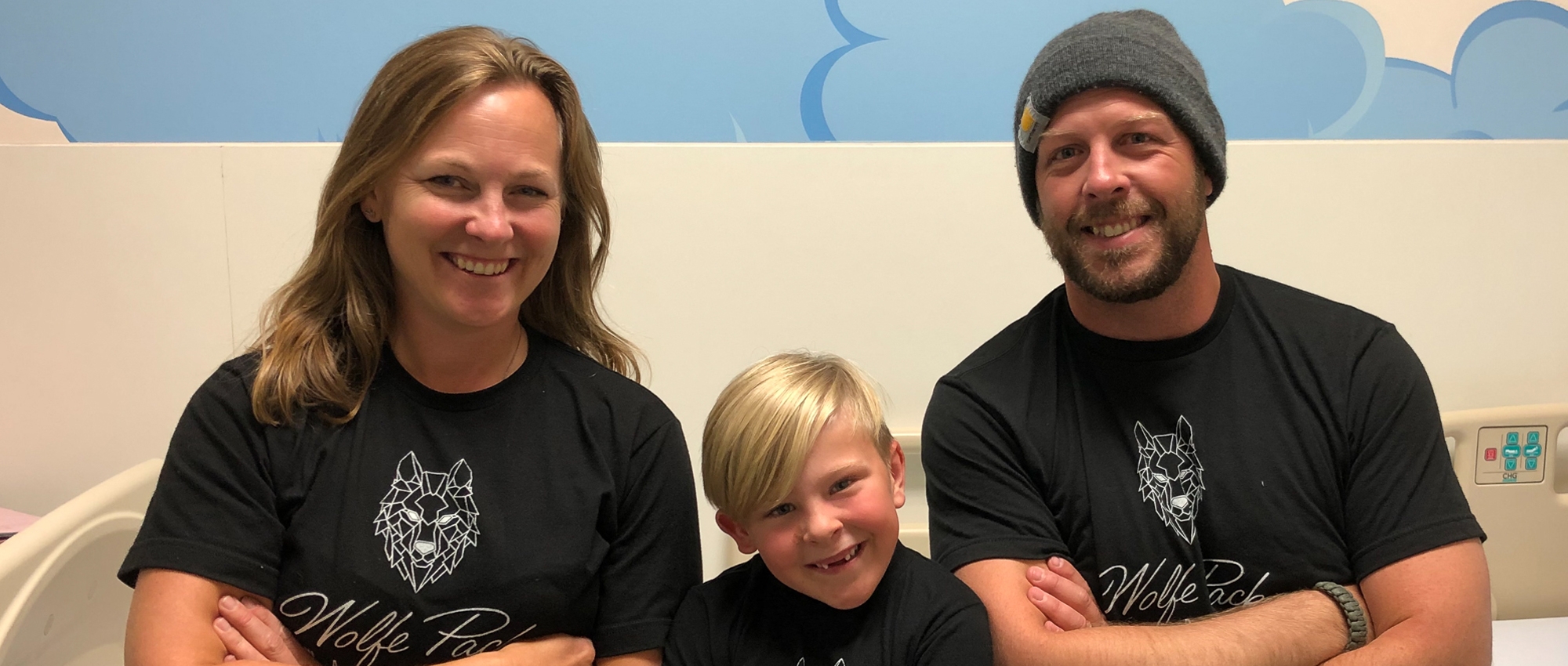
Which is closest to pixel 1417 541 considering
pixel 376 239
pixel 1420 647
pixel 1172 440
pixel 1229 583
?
pixel 1420 647

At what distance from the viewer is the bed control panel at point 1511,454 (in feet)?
8.27

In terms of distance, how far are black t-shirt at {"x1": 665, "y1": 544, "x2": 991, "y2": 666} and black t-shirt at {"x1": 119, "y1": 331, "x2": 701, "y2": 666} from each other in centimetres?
8

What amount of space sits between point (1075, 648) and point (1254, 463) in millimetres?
458

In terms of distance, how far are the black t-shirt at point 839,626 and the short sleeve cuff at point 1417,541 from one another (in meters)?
0.64

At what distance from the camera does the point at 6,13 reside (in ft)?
7.65

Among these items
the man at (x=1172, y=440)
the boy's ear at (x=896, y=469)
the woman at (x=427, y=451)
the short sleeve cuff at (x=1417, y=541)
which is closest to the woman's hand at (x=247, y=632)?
the woman at (x=427, y=451)

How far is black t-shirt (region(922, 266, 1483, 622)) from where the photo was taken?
160 cm

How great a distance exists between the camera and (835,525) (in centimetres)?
141

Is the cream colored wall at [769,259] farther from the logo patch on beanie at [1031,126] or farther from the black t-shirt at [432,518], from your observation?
the black t-shirt at [432,518]

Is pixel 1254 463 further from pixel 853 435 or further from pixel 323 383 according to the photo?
pixel 323 383

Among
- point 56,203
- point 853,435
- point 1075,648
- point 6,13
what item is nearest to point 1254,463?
point 1075,648

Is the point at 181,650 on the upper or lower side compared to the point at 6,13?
lower

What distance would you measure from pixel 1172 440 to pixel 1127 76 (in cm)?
62

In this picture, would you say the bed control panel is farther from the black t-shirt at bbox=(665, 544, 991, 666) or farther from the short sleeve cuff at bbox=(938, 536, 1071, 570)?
the black t-shirt at bbox=(665, 544, 991, 666)
